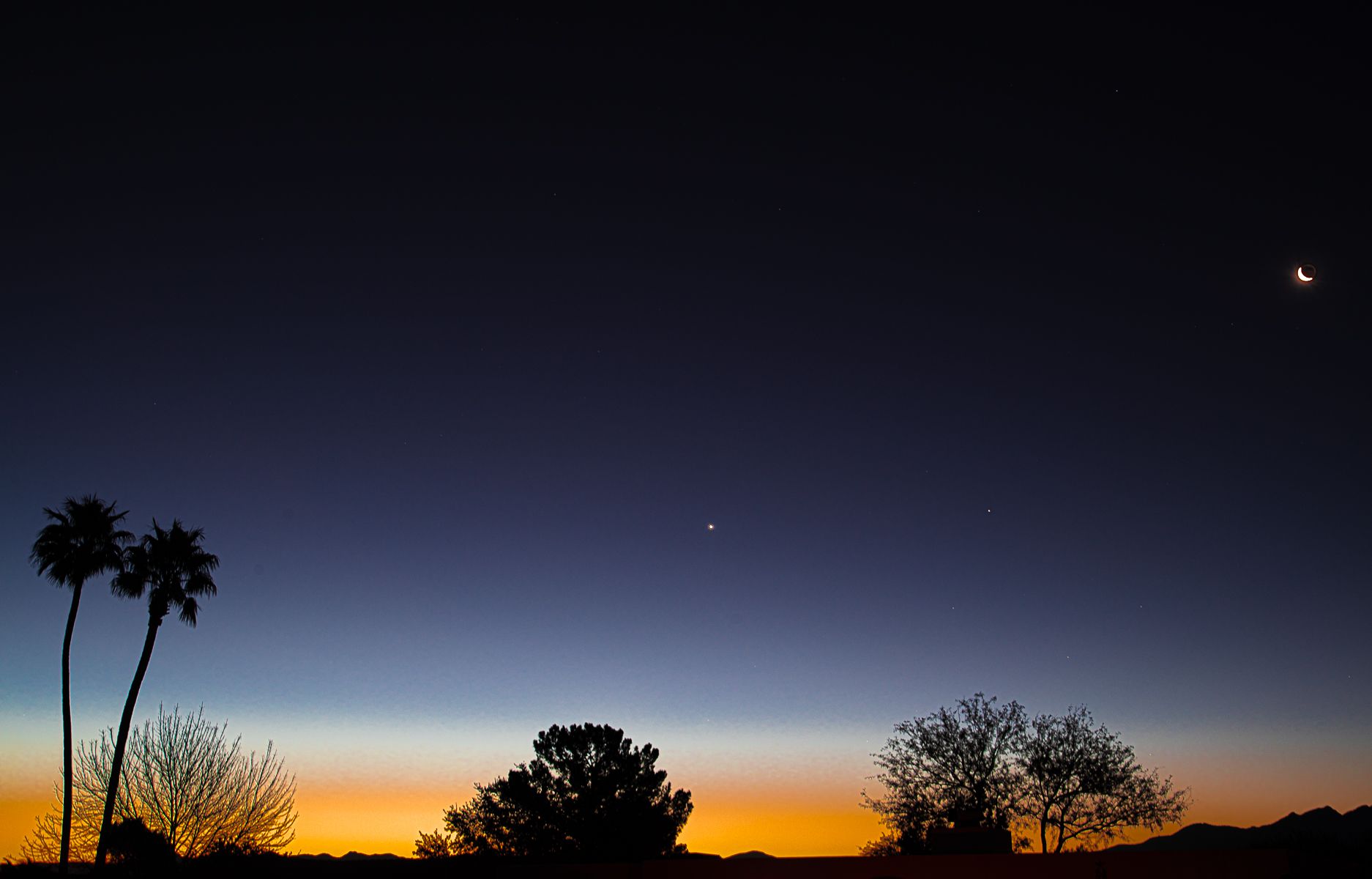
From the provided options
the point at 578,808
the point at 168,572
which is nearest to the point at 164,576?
the point at 168,572

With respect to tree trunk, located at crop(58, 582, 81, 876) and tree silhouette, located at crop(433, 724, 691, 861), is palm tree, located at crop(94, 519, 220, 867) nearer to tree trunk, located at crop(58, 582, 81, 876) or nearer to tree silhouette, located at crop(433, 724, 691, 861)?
tree trunk, located at crop(58, 582, 81, 876)

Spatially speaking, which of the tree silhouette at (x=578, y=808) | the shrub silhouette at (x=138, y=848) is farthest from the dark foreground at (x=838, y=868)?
the tree silhouette at (x=578, y=808)

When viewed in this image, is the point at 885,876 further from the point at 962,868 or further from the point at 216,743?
the point at 216,743

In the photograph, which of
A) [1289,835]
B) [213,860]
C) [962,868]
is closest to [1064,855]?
[962,868]

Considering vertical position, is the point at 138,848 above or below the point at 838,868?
below

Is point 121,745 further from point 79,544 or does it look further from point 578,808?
point 578,808

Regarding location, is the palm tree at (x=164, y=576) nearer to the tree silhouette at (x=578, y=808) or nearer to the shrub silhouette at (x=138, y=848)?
the shrub silhouette at (x=138, y=848)

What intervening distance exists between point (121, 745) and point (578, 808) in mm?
22148

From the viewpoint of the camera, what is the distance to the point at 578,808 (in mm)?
46344

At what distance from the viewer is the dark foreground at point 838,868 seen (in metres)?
19.3

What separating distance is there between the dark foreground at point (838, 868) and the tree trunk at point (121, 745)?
1016mm

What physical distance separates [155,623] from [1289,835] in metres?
33.8

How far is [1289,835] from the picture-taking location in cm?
2252

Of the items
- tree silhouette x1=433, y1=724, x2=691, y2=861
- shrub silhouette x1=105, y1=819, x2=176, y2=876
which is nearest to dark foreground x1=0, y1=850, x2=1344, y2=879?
shrub silhouette x1=105, y1=819, x2=176, y2=876
